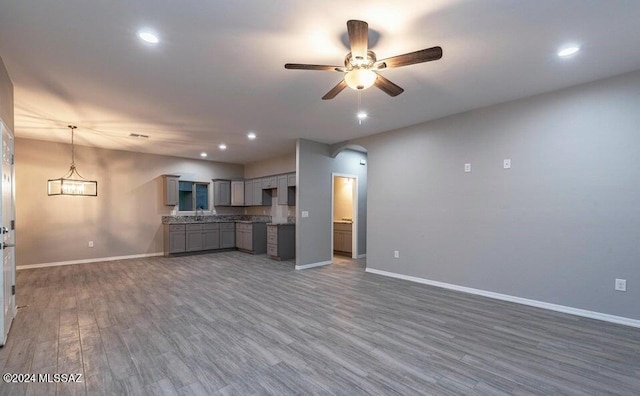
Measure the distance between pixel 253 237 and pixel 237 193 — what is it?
178cm

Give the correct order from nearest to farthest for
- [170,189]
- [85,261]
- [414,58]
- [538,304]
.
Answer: [414,58], [538,304], [85,261], [170,189]

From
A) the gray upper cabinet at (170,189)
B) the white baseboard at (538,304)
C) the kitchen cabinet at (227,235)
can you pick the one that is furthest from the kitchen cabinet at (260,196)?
the white baseboard at (538,304)

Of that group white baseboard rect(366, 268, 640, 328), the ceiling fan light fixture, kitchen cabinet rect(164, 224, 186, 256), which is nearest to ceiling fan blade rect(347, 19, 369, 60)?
the ceiling fan light fixture

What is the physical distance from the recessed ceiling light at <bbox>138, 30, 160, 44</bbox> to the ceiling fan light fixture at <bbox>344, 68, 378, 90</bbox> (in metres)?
1.65

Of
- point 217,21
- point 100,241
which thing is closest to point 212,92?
point 217,21

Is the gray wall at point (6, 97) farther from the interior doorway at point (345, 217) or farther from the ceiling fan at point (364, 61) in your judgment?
the interior doorway at point (345, 217)

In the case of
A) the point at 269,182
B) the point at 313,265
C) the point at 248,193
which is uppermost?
the point at 269,182

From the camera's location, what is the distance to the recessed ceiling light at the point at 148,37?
230 centimetres

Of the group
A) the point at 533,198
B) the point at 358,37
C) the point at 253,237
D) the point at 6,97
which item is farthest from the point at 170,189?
the point at 533,198

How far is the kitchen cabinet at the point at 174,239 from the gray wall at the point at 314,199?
344cm

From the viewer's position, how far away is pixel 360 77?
233 centimetres

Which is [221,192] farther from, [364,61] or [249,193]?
[364,61]

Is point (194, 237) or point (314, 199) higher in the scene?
point (314, 199)

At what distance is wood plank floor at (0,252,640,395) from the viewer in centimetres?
209
